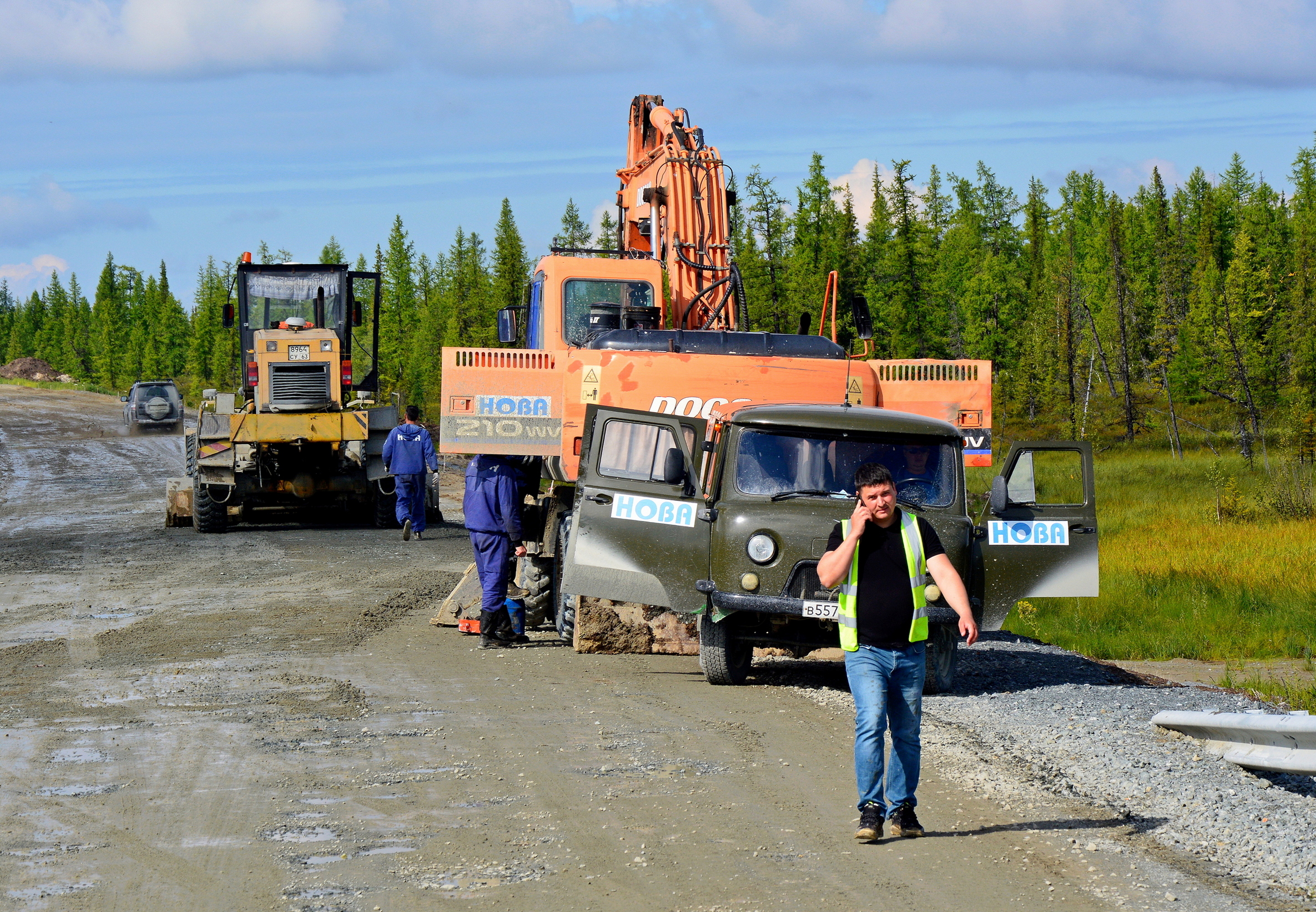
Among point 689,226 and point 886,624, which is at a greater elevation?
point 689,226

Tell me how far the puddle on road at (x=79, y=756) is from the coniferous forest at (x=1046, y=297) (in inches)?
996

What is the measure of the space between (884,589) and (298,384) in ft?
56.3

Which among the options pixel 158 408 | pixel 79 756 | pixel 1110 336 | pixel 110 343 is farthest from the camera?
pixel 110 343

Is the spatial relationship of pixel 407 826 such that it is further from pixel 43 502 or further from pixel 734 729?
pixel 43 502

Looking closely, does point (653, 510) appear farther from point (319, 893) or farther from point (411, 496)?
point (411, 496)

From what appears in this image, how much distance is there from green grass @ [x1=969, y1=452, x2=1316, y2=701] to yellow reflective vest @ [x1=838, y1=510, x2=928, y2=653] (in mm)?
5170

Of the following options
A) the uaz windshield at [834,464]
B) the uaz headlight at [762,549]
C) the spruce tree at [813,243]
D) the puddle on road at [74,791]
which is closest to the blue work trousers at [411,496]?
the uaz windshield at [834,464]

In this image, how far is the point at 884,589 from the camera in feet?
21.6

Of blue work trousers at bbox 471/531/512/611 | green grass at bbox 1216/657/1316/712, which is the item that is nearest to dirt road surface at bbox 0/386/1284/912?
blue work trousers at bbox 471/531/512/611

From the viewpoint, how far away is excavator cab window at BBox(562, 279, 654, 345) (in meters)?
14.4

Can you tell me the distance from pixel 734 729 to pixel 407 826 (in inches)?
109

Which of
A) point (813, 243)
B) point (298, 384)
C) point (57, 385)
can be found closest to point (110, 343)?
point (57, 385)

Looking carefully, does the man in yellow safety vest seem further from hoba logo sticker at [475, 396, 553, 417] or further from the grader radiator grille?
the grader radiator grille

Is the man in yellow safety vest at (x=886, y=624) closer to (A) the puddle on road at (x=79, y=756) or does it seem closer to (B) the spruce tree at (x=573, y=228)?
(A) the puddle on road at (x=79, y=756)
